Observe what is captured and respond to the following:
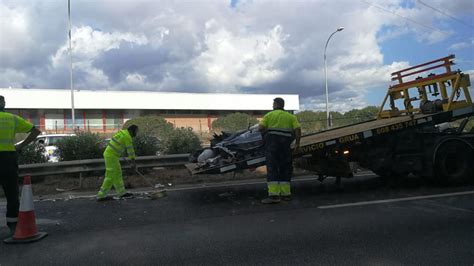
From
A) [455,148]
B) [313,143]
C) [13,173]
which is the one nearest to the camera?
[13,173]

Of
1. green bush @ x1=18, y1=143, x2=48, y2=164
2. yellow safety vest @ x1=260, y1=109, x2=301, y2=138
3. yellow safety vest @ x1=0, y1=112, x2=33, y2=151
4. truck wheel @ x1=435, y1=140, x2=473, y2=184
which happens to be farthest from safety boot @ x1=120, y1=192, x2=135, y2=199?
truck wheel @ x1=435, y1=140, x2=473, y2=184

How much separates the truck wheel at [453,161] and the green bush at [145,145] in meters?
8.09

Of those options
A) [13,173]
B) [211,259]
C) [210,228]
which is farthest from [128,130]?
[211,259]

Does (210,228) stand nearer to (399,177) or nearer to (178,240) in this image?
(178,240)

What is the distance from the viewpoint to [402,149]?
8109 millimetres

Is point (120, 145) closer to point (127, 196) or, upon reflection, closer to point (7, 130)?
point (127, 196)

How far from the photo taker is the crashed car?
7230 mm

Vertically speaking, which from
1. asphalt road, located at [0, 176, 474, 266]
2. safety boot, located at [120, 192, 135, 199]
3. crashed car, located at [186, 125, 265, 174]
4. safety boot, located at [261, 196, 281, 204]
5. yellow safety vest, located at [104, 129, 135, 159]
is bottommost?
asphalt road, located at [0, 176, 474, 266]

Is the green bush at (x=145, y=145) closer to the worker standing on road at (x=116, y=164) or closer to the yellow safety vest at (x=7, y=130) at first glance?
the worker standing on road at (x=116, y=164)

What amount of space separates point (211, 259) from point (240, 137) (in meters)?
4.21

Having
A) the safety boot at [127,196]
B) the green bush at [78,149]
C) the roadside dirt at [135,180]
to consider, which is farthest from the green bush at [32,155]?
the safety boot at [127,196]

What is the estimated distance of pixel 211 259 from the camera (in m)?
4.23

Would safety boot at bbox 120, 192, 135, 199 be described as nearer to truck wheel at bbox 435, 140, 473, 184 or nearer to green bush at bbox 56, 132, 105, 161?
green bush at bbox 56, 132, 105, 161

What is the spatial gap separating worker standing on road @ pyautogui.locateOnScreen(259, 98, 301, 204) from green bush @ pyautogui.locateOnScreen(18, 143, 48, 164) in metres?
7.37
